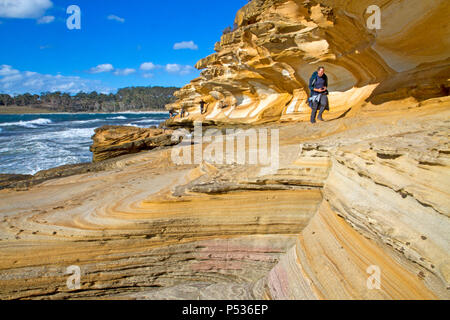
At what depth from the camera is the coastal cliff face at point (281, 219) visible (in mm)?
1691

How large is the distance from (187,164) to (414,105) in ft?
11.8

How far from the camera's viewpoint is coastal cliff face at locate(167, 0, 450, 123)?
3.86m

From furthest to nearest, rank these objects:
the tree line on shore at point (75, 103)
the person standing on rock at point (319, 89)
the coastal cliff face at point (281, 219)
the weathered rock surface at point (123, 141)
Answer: the tree line on shore at point (75, 103) < the weathered rock surface at point (123, 141) < the person standing on rock at point (319, 89) < the coastal cliff face at point (281, 219)

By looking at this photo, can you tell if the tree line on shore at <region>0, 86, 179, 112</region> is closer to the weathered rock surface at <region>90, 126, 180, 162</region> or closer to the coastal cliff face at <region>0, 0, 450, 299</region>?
the weathered rock surface at <region>90, 126, 180, 162</region>

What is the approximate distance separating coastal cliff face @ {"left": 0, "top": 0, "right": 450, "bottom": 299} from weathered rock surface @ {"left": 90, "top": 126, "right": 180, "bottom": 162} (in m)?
4.56

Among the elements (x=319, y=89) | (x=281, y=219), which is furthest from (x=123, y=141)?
(x=281, y=219)

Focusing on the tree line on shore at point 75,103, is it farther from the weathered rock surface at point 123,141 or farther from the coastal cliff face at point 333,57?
the weathered rock surface at point 123,141

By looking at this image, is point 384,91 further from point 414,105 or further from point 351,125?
point 351,125

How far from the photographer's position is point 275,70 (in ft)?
28.6

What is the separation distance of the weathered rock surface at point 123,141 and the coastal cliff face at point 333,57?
3.67 m

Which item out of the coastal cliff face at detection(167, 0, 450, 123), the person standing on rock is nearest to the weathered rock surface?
the coastal cliff face at detection(167, 0, 450, 123)

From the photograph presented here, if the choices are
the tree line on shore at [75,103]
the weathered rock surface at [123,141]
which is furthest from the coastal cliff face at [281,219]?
the tree line on shore at [75,103]

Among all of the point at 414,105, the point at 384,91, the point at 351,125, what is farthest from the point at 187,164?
the point at 384,91

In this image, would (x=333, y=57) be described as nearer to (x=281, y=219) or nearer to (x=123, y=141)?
(x=281, y=219)
